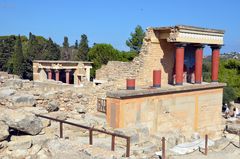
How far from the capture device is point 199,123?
14.5 metres

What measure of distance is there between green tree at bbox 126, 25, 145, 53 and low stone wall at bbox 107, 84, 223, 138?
2694 cm

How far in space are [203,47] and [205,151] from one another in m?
6.73

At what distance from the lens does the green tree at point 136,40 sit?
41688 millimetres

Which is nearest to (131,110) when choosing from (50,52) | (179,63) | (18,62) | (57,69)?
(179,63)

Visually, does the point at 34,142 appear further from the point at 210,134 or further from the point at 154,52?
the point at 210,134

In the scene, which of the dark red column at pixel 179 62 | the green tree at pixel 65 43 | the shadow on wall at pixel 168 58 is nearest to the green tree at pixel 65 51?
the green tree at pixel 65 43

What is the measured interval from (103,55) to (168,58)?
26427 millimetres

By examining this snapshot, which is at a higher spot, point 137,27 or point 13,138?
point 137,27

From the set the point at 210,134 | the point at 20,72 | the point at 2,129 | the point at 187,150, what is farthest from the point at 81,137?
the point at 20,72

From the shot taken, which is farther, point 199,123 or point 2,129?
point 199,123

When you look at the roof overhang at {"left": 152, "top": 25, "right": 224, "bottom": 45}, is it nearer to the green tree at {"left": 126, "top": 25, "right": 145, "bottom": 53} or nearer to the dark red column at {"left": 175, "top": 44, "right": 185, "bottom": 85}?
the dark red column at {"left": 175, "top": 44, "right": 185, "bottom": 85}

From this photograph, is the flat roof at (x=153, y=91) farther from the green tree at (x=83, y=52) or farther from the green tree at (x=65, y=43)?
the green tree at (x=65, y=43)

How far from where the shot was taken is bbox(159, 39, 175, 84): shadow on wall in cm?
1523

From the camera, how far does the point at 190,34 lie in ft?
46.3
